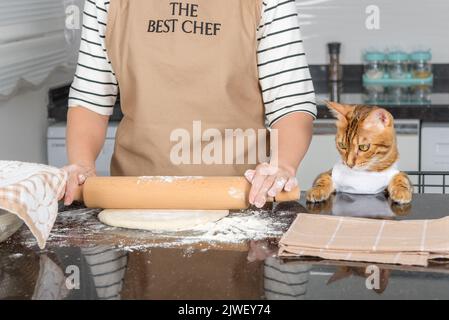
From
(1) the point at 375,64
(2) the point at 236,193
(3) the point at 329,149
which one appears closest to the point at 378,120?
(2) the point at 236,193

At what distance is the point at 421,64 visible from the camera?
323cm

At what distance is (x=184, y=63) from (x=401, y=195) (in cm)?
54

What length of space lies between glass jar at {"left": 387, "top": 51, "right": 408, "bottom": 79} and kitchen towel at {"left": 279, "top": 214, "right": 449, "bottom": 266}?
208 cm

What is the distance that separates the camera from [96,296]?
972 millimetres

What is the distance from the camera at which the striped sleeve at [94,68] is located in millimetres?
1662

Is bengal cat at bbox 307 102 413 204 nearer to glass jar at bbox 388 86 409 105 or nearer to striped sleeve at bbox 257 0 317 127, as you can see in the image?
striped sleeve at bbox 257 0 317 127

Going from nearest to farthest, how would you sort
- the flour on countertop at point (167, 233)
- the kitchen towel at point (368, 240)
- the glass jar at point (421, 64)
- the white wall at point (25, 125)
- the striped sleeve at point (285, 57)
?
the kitchen towel at point (368, 240) < the flour on countertop at point (167, 233) < the striped sleeve at point (285, 57) < the white wall at point (25, 125) < the glass jar at point (421, 64)

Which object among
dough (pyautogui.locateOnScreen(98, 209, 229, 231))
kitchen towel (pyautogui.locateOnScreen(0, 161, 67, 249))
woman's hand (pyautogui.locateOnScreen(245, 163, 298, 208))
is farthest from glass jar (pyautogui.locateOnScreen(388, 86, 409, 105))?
kitchen towel (pyautogui.locateOnScreen(0, 161, 67, 249))

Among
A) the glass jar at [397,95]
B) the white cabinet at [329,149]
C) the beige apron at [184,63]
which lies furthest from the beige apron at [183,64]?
the glass jar at [397,95]

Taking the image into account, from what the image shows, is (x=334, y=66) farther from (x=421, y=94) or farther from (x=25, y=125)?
(x=25, y=125)

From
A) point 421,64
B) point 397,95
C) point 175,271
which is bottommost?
point 175,271

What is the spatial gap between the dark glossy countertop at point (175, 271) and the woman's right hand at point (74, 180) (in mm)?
91

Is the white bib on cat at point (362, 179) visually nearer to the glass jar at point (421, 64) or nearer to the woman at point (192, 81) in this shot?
the woman at point (192, 81)
